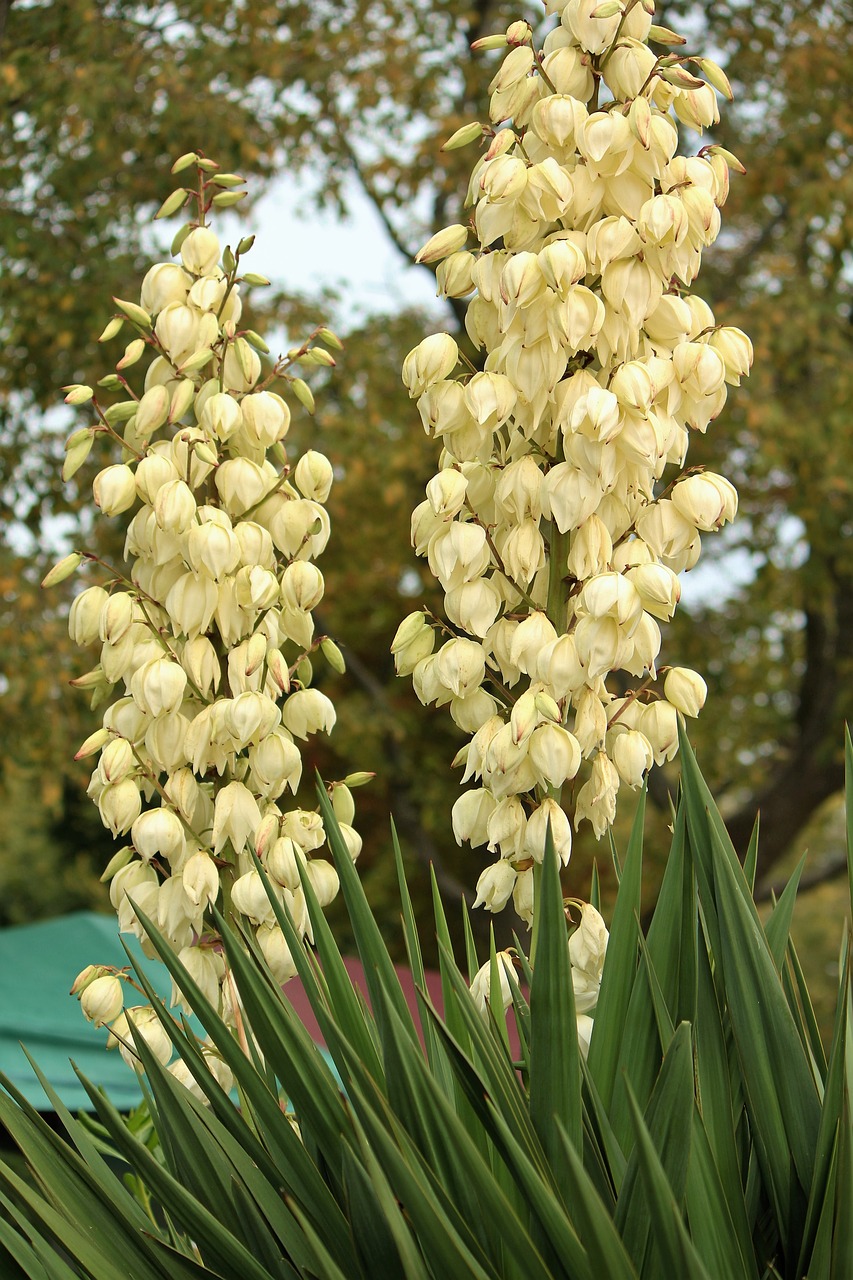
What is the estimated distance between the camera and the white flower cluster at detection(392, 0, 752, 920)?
1380 millimetres

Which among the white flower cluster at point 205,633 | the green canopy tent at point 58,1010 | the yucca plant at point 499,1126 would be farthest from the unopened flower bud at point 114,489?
the green canopy tent at point 58,1010

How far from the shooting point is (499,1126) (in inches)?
41.6

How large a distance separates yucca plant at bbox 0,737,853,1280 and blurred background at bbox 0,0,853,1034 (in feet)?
12.6

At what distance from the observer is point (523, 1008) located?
1.42m

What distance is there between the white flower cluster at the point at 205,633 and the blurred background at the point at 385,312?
3.21 meters

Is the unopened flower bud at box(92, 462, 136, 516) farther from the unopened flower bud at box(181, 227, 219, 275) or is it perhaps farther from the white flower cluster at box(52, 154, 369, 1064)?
the unopened flower bud at box(181, 227, 219, 275)

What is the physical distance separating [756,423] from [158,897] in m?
4.57

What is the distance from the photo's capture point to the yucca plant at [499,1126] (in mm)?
1103

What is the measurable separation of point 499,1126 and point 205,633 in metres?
0.77

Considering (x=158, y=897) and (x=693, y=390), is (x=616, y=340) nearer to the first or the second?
(x=693, y=390)

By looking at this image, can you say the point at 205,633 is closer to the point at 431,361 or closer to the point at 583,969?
the point at 431,361

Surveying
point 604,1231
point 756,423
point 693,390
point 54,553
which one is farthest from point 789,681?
point 604,1231

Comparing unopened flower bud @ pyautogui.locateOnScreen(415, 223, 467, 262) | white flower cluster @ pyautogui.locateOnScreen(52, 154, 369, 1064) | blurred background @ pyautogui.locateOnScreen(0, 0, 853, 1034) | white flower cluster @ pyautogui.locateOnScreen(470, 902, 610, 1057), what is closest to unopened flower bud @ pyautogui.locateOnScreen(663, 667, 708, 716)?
white flower cluster @ pyautogui.locateOnScreen(470, 902, 610, 1057)

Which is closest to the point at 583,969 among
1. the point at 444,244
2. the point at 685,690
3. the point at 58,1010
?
the point at 685,690
